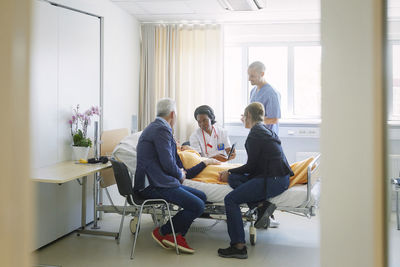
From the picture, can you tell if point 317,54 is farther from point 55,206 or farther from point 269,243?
point 55,206

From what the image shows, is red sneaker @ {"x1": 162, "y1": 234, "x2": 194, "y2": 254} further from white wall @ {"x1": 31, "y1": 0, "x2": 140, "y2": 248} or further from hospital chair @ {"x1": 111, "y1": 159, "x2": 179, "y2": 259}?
white wall @ {"x1": 31, "y1": 0, "x2": 140, "y2": 248}

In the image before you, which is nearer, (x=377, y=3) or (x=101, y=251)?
(x=377, y=3)

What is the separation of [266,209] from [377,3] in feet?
9.55

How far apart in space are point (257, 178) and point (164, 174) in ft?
2.55

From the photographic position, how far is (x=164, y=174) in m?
4.08

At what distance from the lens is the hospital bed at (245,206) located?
4125mm

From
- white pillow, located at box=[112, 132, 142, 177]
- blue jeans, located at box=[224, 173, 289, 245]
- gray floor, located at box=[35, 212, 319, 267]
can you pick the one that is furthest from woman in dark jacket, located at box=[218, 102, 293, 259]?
white pillow, located at box=[112, 132, 142, 177]

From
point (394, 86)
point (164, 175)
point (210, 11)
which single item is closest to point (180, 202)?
point (164, 175)

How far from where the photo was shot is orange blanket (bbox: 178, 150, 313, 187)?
433 cm

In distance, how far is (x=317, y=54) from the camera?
6.64 m

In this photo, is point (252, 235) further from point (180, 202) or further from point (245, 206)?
point (180, 202)

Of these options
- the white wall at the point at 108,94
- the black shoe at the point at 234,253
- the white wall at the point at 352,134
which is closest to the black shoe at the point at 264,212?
the black shoe at the point at 234,253

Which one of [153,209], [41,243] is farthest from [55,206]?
[153,209]

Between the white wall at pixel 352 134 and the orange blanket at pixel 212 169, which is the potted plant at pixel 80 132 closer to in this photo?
the orange blanket at pixel 212 169
